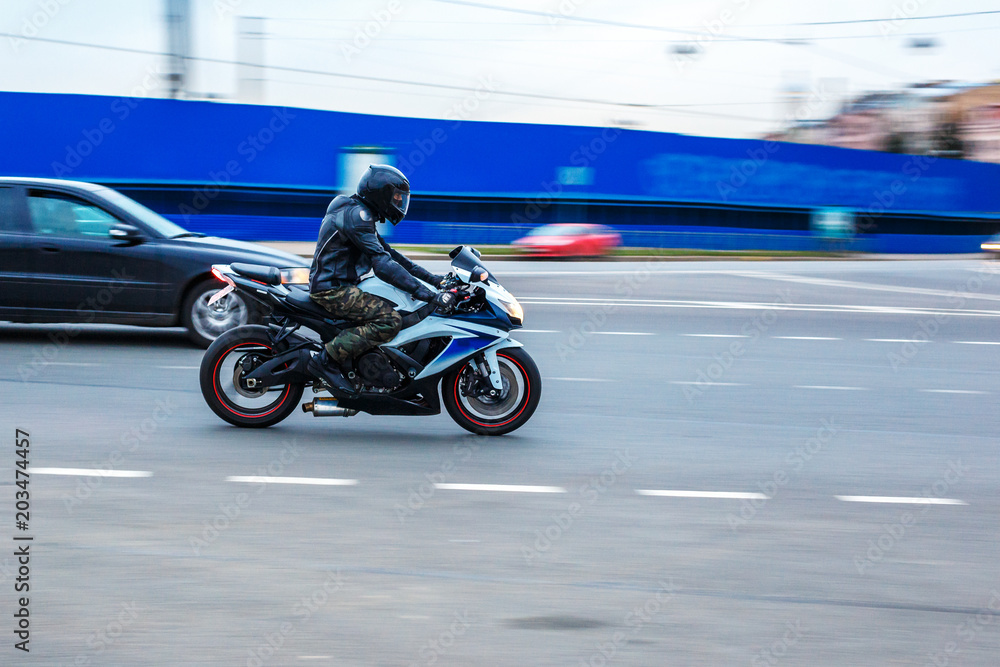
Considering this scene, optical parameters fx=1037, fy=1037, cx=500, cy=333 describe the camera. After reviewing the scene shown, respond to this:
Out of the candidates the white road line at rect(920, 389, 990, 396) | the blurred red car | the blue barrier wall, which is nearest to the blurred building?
the blue barrier wall

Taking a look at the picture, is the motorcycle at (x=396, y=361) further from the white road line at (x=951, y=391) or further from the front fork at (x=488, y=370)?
the white road line at (x=951, y=391)

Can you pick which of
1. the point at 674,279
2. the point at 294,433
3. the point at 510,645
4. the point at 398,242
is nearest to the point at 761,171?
the point at 398,242

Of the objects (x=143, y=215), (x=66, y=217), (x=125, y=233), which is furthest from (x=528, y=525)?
(x=66, y=217)

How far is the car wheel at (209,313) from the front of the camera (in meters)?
10.1

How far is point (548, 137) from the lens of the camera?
41781 millimetres

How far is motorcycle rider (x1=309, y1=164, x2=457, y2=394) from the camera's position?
6.50m

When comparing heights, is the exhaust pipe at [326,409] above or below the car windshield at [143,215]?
below

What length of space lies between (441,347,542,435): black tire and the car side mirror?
15.2ft

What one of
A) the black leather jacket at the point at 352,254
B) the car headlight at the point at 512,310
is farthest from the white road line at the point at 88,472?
the car headlight at the point at 512,310

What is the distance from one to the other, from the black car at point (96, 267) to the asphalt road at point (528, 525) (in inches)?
17.5

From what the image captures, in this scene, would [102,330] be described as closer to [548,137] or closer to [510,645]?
[510,645]

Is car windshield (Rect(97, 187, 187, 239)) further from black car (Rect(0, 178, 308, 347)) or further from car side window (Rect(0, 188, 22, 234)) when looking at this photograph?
car side window (Rect(0, 188, 22, 234))

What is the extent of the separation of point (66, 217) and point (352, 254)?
4830mm

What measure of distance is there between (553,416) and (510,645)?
4159 mm
